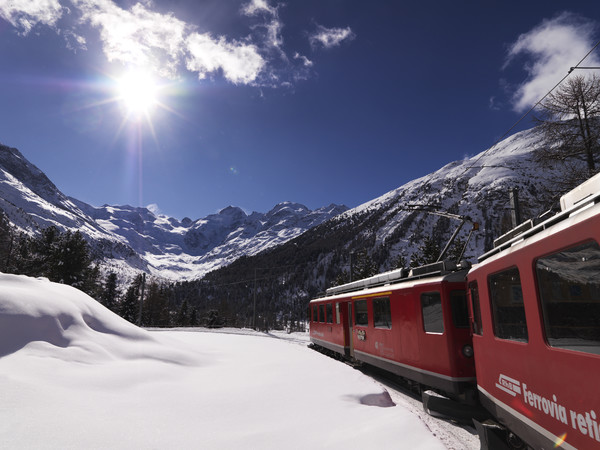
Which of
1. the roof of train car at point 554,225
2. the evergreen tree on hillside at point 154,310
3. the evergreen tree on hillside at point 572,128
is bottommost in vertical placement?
the evergreen tree on hillside at point 154,310

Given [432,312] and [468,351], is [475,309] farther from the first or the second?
[432,312]

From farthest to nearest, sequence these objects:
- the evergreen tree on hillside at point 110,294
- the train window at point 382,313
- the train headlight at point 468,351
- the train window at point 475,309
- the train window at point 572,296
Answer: the evergreen tree on hillside at point 110,294 < the train window at point 382,313 < the train headlight at point 468,351 < the train window at point 475,309 < the train window at point 572,296

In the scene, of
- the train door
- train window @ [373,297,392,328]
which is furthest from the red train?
the train door

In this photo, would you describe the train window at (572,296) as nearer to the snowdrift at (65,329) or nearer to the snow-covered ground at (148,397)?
the snow-covered ground at (148,397)

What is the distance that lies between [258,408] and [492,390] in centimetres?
419

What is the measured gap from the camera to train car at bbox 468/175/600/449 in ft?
10.5

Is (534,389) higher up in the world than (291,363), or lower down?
higher up

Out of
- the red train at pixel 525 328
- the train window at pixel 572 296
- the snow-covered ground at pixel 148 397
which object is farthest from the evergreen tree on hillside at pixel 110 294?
the train window at pixel 572 296

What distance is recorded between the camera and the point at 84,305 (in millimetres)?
10039

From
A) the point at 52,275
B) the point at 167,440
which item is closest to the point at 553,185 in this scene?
the point at 167,440

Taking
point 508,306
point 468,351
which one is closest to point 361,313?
point 468,351

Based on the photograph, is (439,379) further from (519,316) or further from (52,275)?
(52,275)

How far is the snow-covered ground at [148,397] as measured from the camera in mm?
4750

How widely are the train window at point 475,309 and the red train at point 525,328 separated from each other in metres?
0.04
